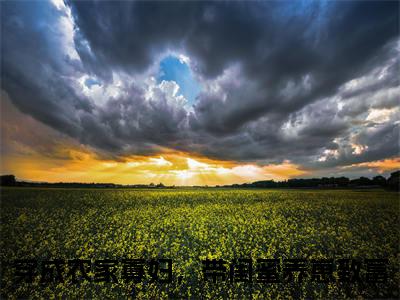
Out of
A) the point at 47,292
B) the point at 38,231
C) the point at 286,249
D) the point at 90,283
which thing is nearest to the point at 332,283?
the point at 286,249

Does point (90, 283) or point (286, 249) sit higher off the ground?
point (286, 249)

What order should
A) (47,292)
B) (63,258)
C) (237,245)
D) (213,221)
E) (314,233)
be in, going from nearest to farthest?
(47,292) < (63,258) < (237,245) < (314,233) < (213,221)

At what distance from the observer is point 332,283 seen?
1057 cm

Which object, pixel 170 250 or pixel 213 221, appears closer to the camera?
pixel 170 250

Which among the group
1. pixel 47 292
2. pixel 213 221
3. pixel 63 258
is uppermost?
pixel 213 221

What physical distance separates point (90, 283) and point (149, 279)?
10.0 ft

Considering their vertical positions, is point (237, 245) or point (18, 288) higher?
point (237, 245)

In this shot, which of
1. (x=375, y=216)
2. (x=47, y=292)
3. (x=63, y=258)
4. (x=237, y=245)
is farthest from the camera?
(x=375, y=216)

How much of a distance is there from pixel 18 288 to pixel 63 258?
7.90 ft

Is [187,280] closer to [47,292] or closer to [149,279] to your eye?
[149,279]

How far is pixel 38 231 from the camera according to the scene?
16.9m

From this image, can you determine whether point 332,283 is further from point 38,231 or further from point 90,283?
point 38,231

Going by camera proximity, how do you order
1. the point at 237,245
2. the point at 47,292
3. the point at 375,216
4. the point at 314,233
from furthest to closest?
the point at 375,216 < the point at 314,233 < the point at 237,245 < the point at 47,292

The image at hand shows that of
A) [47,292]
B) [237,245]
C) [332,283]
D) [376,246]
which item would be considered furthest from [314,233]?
[47,292]
